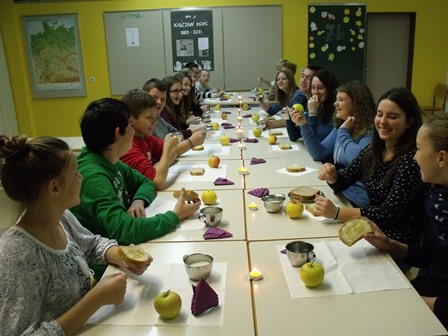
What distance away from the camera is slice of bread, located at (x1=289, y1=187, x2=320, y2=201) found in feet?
7.81

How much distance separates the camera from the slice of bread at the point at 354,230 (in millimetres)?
1773

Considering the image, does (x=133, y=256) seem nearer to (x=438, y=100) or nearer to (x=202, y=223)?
(x=202, y=223)

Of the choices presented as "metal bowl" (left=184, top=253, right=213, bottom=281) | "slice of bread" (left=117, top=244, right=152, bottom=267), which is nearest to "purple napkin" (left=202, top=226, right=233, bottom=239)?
"metal bowl" (left=184, top=253, right=213, bottom=281)

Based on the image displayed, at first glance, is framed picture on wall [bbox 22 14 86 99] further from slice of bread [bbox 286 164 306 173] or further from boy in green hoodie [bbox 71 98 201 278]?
boy in green hoodie [bbox 71 98 201 278]

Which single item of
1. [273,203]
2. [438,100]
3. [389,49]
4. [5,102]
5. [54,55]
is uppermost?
[54,55]

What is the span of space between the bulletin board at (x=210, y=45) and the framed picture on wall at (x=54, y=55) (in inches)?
24.4

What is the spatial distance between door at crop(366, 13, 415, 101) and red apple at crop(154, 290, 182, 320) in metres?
7.63

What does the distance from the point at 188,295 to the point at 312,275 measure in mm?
452

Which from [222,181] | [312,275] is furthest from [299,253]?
[222,181]

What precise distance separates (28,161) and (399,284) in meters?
1.36

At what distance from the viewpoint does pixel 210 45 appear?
780 centimetres

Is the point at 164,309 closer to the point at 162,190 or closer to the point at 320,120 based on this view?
the point at 162,190

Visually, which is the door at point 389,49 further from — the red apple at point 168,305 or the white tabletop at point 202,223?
the red apple at point 168,305

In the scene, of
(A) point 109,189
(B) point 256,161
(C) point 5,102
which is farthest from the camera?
(C) point 5,102
